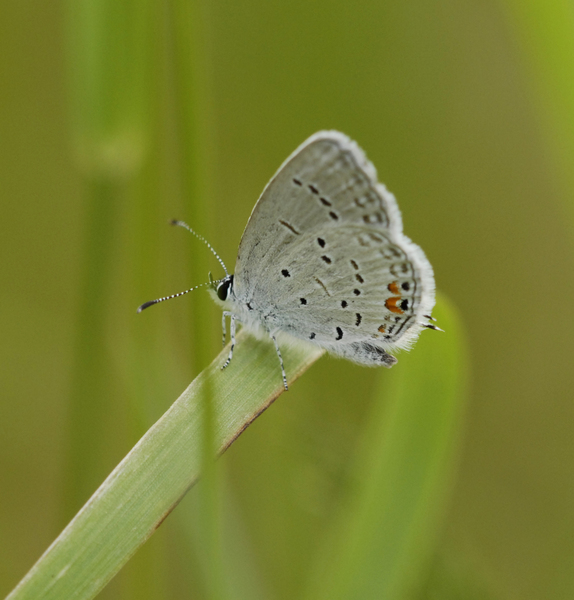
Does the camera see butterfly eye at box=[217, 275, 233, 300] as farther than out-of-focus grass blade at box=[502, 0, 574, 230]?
Yes

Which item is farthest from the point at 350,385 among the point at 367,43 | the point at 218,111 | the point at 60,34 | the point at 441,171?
the point at 60,34

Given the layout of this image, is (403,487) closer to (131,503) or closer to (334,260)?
(131,503)

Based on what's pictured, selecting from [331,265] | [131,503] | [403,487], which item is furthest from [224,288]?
[131,503]

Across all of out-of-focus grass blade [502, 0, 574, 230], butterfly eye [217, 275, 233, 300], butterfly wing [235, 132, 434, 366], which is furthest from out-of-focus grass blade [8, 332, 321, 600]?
out-of-focus grass blade [502, 0, 574, 230]

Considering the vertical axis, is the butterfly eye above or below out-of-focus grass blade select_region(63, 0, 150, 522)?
below

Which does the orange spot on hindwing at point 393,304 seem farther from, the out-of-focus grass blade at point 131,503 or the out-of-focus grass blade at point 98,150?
the out-of-focus grass blade at point 98,150

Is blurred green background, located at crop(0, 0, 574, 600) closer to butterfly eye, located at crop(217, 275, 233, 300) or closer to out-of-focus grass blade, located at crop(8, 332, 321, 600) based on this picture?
butterfly eye, located at crop(217, 275, 233, 300)

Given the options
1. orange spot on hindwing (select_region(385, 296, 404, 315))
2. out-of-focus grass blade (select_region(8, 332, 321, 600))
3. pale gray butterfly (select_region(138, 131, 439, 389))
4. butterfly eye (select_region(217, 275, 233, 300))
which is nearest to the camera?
out-of-focus grass blade (select_region(8, 332, 321, 600))

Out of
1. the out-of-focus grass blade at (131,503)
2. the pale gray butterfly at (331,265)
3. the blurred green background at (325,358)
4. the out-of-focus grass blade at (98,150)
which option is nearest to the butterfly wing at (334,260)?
the pale gray butterfly at (331,265)

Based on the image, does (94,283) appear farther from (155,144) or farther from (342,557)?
(342,557)

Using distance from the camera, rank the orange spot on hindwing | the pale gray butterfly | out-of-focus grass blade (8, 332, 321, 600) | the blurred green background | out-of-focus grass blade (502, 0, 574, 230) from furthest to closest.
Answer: the blurred green background, the orange spot on hindwing, the pale gray butterfly, out-of-focus grass blade (502, 0, 574, 230), out-of-focus grass blade (8, 332, 321, 600)
